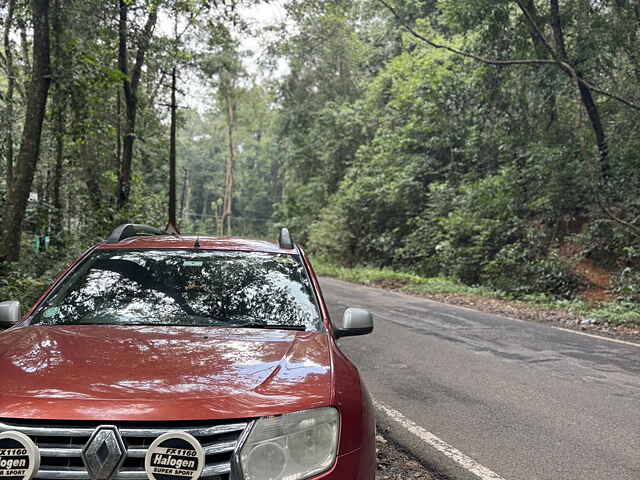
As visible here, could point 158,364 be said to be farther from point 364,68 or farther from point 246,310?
point 364,68

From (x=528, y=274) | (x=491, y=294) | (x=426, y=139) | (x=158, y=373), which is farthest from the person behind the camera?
(x=426, y=139)

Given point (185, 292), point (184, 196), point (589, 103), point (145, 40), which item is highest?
point (145, 40)

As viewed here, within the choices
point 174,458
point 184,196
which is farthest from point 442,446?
point 184,196

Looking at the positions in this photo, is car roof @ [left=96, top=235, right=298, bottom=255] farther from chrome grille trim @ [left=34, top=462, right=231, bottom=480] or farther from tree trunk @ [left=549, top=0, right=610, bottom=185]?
tree trunk @ [left=549, top=0, right=610, bottom=185]

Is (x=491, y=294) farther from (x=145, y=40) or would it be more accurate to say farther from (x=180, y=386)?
(x=180, y=386)

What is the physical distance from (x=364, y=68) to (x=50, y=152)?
20715mm

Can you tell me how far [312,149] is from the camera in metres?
38.4

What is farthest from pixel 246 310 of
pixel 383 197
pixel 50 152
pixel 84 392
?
pixel 383 197

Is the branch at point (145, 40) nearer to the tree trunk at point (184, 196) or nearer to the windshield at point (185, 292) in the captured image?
the windshield at point (185, 292)

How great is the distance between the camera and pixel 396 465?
4004 mm

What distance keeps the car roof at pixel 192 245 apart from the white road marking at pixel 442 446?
1826mm

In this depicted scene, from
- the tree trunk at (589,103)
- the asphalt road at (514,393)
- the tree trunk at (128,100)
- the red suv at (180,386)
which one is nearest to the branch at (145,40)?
the tree trunk at (128,100)

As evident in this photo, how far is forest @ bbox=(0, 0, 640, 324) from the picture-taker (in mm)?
13242

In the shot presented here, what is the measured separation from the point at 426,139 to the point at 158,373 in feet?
78.9
